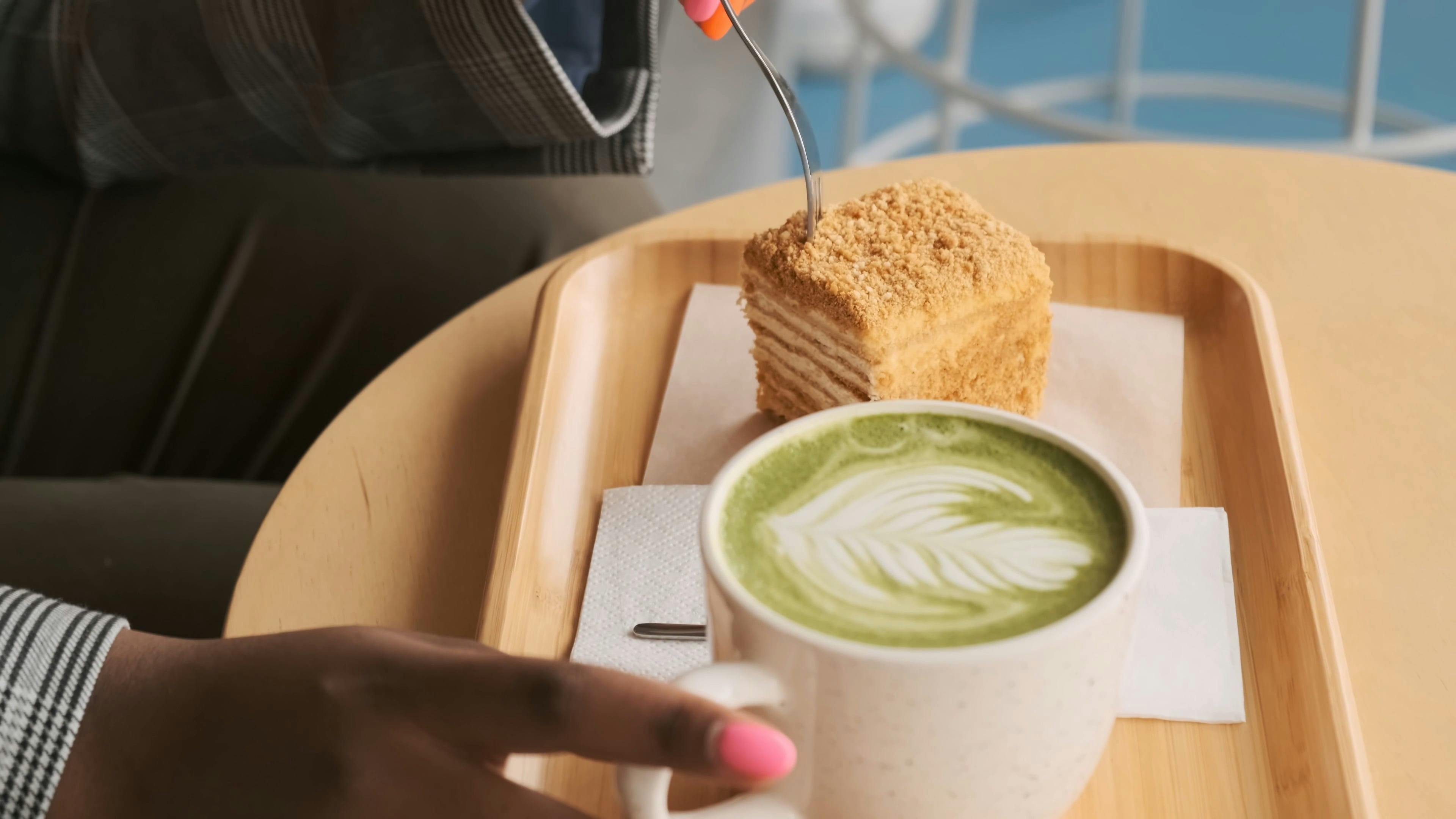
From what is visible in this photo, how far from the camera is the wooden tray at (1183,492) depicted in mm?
546

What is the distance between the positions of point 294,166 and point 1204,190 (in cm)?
82

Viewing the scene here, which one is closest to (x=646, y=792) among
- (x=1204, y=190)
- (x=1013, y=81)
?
(x=1204, y=190)

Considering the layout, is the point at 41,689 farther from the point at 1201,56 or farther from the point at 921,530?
the point at 1201,56

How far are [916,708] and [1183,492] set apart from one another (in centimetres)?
37

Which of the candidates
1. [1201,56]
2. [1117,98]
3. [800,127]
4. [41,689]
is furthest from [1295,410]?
[1201,56]

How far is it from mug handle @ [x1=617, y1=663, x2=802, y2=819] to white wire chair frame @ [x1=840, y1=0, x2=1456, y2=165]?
47.4 inches

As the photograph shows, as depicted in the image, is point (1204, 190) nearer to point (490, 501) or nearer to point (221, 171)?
point (490, 501)

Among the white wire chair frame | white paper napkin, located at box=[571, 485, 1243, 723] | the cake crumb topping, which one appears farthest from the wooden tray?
the white wire chair frame

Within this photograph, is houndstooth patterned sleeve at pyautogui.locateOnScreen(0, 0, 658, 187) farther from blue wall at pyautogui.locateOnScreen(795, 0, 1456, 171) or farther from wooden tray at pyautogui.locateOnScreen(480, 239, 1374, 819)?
blue wall at pyautogui.locateOnScreen(795, 0, 1456, 171)

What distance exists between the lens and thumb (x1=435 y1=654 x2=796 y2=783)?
1.29 feet

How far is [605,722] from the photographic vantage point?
411 millimetres

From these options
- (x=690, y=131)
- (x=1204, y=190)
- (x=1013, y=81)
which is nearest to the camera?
(x=1204, y=190)

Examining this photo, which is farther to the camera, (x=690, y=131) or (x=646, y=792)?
(x=690, y=131)

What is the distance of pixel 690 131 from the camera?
279 centimetres
